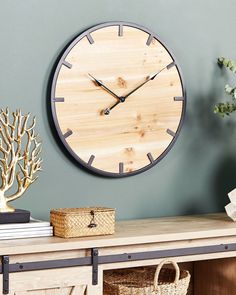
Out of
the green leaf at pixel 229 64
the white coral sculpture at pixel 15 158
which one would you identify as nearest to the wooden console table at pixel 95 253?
the white coral sculpture at pixel 15 158

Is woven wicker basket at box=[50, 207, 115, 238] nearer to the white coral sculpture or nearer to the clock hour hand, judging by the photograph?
the white coral sculpture

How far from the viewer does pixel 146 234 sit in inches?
121

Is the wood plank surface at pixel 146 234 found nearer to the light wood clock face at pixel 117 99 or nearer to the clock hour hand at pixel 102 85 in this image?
the light wood clock face at pixel 117 99

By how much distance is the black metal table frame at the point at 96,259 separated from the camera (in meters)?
2.78

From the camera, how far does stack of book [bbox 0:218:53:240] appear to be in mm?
2895

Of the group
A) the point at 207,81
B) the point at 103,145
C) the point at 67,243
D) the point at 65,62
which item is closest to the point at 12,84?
the point at 65,62

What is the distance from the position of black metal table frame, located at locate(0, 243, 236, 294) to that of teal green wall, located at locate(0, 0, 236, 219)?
474 millimetres

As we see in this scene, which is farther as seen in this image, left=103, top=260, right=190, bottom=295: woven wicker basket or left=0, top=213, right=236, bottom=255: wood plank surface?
left=103, top=260, right=190, bottom=295: woven wicker basket

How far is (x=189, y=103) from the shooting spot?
12.2ft

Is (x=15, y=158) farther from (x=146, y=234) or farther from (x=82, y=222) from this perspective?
(x=146, y=234)

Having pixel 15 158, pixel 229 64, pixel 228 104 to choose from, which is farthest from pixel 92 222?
pixel 229 64

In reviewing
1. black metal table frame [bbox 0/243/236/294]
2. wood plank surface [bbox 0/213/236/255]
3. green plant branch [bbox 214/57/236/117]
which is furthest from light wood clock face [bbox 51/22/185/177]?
black metal table frame [bbox 0/243/236/294]

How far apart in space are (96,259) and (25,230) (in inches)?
11.3

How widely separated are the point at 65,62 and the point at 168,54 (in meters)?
0.53
